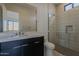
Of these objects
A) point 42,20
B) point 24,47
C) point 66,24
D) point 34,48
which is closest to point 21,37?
point 24,47

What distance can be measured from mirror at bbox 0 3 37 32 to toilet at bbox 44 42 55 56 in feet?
0.90

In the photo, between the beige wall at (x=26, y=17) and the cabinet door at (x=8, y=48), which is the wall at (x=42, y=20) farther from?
the cabinet door at (x=8, y=48)

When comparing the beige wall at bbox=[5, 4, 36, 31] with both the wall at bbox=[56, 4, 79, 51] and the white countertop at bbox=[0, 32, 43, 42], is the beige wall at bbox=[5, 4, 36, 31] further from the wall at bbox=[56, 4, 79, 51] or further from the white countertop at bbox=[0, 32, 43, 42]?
the wall at bbox=[56, 4, 79, 51]

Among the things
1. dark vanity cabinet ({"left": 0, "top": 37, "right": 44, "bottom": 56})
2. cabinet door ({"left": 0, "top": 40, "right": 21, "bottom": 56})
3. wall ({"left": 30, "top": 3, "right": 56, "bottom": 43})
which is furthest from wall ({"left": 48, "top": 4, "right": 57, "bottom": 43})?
cabinet door ({"left": 0, "top": 40, "right": 21, "bottom": 56})

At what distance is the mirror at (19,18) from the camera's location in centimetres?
163

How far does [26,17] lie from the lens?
171 centimetres

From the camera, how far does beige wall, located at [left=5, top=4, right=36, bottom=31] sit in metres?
1.67

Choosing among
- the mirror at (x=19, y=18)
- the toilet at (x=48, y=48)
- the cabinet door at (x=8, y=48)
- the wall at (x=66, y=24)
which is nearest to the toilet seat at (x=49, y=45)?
the toilet at (x=48, y=48)

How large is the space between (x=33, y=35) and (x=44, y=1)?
1.61ft

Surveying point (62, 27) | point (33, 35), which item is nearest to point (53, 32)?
point (62, 27)

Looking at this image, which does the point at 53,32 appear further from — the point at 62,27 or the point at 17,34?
the point at 17,34

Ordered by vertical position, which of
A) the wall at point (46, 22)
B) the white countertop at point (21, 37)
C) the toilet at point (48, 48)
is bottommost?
the toilet at point (48, 48)

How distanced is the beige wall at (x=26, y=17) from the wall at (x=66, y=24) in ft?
1.14

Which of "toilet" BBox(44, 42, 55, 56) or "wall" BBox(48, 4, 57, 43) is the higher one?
"wall" BBox(48, 4, 57, 43)
